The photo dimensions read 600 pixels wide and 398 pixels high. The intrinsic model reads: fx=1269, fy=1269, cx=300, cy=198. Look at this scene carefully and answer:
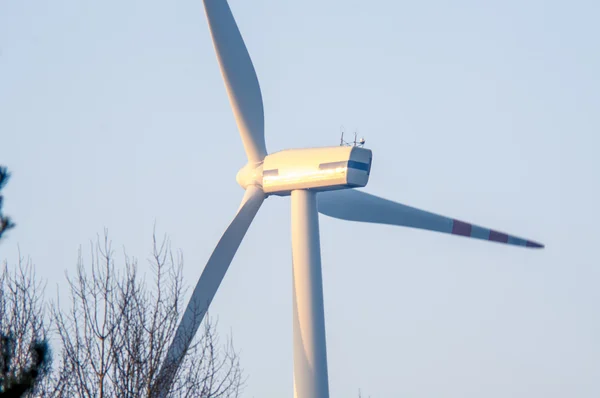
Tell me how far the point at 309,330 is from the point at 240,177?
611cm

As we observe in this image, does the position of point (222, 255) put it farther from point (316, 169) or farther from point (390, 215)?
point (390, 215)

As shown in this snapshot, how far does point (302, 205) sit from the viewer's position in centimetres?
3825

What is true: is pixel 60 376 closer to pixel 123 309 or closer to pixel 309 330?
pixel 123 309

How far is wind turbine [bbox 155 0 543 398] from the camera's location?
3703 cm

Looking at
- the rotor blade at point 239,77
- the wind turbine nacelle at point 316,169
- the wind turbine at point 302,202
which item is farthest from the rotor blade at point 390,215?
the rotor blade at point 239,77

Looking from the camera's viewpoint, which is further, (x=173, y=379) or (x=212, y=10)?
(x=212, y=10)

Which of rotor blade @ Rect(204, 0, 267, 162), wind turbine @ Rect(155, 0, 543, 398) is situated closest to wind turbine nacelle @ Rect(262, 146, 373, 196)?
wind turbine @ Rect(155, 0, 543, 398)

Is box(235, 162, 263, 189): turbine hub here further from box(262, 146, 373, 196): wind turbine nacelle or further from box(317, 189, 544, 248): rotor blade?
box(317, 189, 544, 248): rotor blade

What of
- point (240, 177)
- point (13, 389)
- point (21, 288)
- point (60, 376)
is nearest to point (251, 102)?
point (240, 177)

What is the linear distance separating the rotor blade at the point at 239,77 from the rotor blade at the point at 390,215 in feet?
9.03

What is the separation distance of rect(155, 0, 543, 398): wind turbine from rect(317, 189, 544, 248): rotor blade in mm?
32

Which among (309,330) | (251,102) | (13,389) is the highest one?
(251,102)

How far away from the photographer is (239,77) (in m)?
39.6

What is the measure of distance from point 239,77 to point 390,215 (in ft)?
21.4
